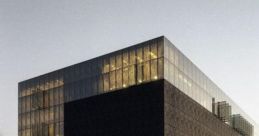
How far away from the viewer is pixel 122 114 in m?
52.2

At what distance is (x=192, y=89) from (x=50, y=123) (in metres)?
24.9

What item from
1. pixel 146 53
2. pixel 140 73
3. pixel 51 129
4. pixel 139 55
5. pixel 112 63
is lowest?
pixel 51 129

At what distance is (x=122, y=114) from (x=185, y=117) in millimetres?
9321

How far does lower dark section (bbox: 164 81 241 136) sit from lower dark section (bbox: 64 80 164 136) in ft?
4.52

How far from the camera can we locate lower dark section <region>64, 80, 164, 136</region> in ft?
161

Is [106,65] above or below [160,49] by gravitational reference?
below

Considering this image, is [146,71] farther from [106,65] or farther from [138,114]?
[106,65]

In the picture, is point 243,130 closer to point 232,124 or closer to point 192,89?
point 232,124

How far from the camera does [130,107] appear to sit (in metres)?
51.7

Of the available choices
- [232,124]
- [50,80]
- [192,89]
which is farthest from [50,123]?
[232,124]

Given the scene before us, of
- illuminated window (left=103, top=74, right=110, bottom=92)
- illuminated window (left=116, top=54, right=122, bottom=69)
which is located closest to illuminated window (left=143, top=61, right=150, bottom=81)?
illuminated window (left=116, top=54, right=122, bottom=69)

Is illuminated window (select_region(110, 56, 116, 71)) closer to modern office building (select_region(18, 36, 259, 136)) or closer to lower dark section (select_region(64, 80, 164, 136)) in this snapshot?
modern office building (select_region(18, 36, 259, 136))

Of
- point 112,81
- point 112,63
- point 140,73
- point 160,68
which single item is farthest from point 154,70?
point 112,63

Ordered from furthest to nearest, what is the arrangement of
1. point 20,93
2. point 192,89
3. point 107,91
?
point 20,93, point 192,89, point 107,91
